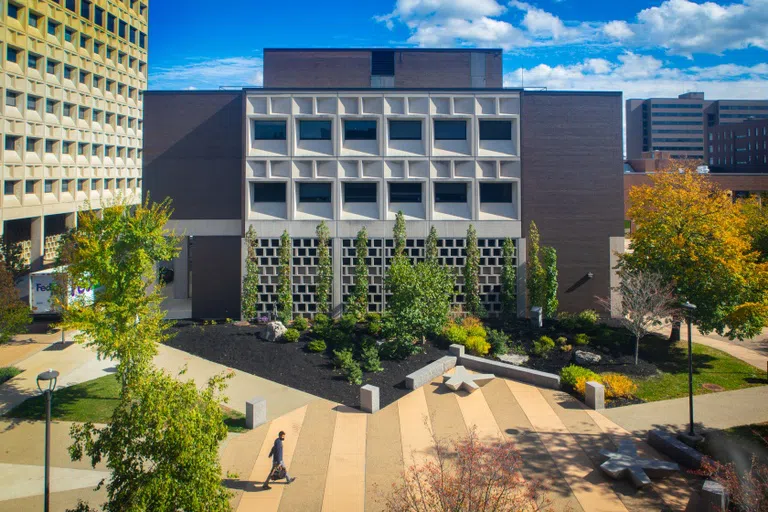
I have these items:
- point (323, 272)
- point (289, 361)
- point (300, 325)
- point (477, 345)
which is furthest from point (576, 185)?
point (289, 361)

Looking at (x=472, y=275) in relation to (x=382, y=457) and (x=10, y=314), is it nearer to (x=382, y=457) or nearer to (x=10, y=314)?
(x=382, y=457)

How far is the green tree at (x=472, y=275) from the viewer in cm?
3177

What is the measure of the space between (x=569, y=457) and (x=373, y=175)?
20120 mm

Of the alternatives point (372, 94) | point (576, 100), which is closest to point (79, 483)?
point (372, 94)

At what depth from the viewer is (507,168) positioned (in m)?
32.7

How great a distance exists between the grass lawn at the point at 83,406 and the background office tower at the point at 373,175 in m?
11.0

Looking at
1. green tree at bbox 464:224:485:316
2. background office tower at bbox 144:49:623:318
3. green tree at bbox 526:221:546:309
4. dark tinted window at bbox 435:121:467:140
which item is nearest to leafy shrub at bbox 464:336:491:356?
green tree at bbox 464:224:485:316

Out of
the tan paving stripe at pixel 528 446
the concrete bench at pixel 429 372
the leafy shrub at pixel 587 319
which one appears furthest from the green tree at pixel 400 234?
the tan paving stripe at pixel 528 446

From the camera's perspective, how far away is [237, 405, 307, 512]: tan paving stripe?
13.6 metres

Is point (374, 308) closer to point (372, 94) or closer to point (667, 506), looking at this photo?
point (372, 94)

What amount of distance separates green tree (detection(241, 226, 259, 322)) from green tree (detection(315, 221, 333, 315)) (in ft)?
11.1

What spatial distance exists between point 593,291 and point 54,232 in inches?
1725

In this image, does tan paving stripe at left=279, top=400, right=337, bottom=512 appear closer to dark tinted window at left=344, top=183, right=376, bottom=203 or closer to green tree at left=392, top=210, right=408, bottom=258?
green tree at left=392, top=210, right=408, bottom=258

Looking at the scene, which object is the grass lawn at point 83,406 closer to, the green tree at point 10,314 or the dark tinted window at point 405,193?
the green tree at point 10,314
